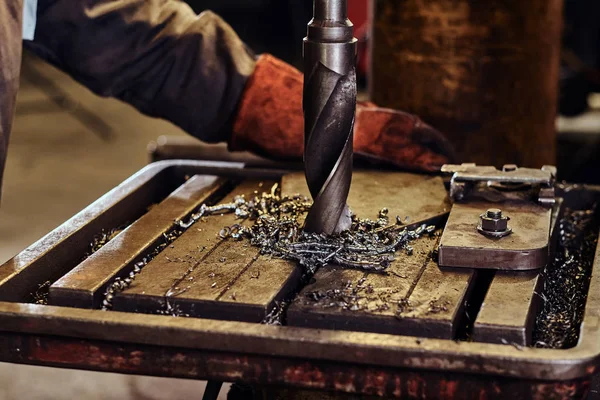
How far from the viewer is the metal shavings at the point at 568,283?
1092 mm

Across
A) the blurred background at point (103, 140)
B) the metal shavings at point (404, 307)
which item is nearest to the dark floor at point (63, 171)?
the blurred background at point (103, 140)

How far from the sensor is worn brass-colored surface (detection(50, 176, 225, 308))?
1.13 metres

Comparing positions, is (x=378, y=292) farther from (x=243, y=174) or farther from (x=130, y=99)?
(x=130, y=99)

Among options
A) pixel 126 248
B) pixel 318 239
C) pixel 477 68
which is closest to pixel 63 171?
pixel 477 68

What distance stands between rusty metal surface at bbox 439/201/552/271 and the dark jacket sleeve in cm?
58

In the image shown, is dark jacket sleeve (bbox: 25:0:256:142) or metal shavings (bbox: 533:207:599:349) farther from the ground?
dark jacket sleeve (bbox: 25:0:256:142)

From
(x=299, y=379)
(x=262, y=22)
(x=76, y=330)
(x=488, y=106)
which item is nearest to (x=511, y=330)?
(x=299, y=379)

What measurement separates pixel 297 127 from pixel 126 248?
1.62 feet

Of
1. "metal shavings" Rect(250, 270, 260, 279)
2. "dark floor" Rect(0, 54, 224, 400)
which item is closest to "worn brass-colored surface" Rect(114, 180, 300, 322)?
"metal shavings" Rect(250, 270, 260, 279)

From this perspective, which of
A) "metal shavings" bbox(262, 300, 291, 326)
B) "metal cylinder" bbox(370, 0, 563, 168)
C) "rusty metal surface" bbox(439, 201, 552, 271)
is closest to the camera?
"metal shavings" bbox(262, 300, 291, 326)

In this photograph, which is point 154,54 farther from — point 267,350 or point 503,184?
point 267,350

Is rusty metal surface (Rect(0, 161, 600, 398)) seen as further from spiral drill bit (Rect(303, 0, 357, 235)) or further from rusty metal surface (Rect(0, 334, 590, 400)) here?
spiral drill bit (Rect(303, 0, 357, 235))

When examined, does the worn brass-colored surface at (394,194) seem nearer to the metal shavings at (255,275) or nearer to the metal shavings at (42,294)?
the metal shavings at (255,275)

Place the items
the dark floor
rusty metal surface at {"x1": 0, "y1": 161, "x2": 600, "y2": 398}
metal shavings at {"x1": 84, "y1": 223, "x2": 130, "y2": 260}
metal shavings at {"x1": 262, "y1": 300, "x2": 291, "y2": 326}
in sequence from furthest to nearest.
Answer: the dark floor, metal shavings at {"x1": 84, "y1": 223, "x2": 130, "y2": 260}, metal shavings at {"x1": 262, "y1": 300, "x2": 291, "y2": 326}, rusty metal surface at {"x1": 0, "y1": 161, "x2": 600, "y2": 398}
